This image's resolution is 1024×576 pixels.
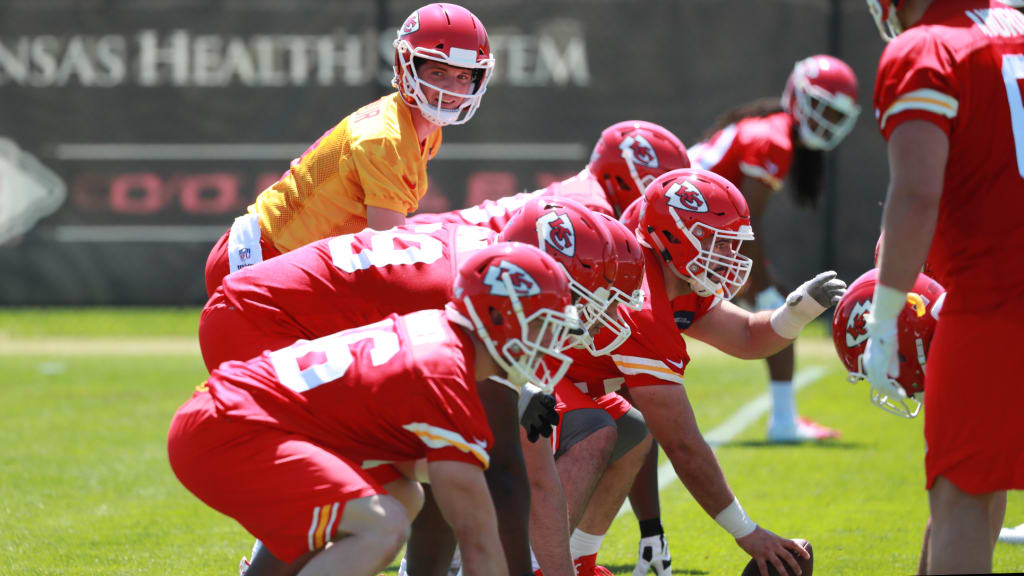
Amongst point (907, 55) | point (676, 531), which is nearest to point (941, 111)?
A: point (907, 55)

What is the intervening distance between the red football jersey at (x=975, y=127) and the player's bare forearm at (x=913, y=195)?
52mm

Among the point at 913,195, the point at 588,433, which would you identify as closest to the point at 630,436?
the point at 588,433

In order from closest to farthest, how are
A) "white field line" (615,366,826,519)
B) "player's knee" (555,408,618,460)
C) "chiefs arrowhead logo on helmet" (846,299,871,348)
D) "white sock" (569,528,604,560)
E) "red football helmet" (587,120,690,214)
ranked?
"chiefs arrowhead logo on helmet" (846,299,871,348)
"player's knee" (555,408,618,460)
"white sock" (569,528,604,560)
"red football helmet" (587,120,690,214)
"white field line" (615,366,826,519)

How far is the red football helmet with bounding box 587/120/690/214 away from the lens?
5402 mm

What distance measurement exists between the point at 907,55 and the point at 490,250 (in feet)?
3.96

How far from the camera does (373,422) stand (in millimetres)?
3502

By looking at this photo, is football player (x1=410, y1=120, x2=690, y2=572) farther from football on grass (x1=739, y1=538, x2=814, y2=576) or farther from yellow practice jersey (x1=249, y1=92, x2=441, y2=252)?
football on grass (x1=739, y1=538, x2=814, y2=576)

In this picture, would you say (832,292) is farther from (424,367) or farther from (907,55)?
(424,367)

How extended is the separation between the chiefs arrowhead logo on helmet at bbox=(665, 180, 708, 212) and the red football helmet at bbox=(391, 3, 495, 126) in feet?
3.19

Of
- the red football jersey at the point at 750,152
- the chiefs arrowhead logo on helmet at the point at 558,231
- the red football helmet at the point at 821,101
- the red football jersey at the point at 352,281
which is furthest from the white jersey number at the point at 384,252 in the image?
the red football helmet at the point at 821,101

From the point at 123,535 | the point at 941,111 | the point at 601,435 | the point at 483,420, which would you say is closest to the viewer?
the point at 941,111

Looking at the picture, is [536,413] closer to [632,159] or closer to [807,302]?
[807,302]

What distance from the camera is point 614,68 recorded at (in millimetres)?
13930

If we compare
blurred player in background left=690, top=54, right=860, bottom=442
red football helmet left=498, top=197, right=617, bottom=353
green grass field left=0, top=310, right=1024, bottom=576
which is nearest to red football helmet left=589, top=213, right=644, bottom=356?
red football helmet left=498, top=197, right=617, bottom=353
